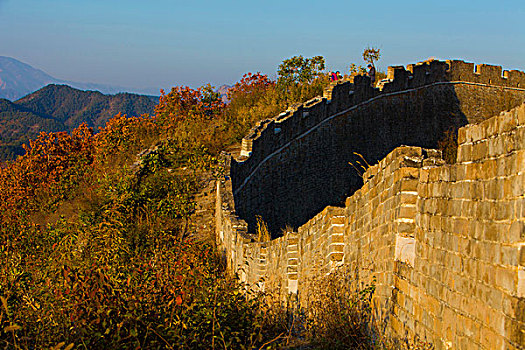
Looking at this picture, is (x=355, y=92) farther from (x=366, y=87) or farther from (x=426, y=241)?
(x=426, y=241)

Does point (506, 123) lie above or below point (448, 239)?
above

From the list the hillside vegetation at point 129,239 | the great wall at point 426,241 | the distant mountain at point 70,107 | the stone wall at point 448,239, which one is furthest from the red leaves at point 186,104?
the distant mountain at point 70,107

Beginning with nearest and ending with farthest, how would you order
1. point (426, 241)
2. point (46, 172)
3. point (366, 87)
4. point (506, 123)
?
1. point (506, 123)
2. point (426, 241)
3. point (46, 172)
4. point (366, 87)

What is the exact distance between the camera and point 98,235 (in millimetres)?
6363

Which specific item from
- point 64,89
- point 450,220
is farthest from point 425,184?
point 64,89

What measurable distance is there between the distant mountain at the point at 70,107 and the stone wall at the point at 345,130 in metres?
90.5

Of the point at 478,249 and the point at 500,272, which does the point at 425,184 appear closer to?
the point at 478,249

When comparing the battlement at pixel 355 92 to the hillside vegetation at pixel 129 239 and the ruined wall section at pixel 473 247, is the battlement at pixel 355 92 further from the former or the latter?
the ruined wall section at pixel 473 247

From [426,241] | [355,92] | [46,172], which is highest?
[355,92]

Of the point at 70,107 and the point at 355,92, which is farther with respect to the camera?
the point at 70,107

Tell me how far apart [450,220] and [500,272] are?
82 cm

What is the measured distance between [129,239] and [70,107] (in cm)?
13255

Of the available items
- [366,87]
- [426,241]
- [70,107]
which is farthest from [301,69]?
[70,107]

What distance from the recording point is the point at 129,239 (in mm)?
11859
